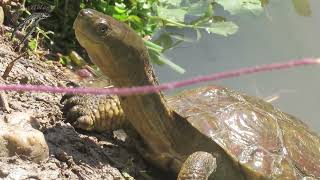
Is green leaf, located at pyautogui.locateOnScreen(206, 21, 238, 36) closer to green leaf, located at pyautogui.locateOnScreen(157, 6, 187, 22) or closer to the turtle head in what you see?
green leaf, located at pyautogui.locateOnScreen(157, 6, 187, 22)

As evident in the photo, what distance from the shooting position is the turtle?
6.25 ft

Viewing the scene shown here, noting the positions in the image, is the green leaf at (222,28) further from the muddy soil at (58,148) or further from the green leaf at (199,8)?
the muddy soil at (58,148)

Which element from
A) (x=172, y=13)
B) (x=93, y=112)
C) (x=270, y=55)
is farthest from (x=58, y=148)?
(x=270, y=55)

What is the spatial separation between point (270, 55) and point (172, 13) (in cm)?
124

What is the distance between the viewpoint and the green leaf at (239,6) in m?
3.35

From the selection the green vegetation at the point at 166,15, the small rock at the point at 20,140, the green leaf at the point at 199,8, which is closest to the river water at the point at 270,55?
the green vegetation at the point at 166,15

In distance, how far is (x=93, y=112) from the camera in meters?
2.14

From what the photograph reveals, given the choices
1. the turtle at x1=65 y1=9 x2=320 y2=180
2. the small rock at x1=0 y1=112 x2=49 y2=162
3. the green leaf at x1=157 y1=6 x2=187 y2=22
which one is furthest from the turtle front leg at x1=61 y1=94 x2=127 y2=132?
the green leaf at x1=157 y1=6 x2=187 y2=22

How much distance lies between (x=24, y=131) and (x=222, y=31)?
1889mm

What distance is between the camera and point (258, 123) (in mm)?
2289

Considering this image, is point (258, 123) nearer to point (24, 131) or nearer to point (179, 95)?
point (179, 95)

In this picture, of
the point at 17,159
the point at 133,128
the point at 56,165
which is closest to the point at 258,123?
the point at 133,128

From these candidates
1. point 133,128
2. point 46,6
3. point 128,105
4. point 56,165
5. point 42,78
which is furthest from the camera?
point 46,6

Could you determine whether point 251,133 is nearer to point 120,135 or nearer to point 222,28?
point 120,135
